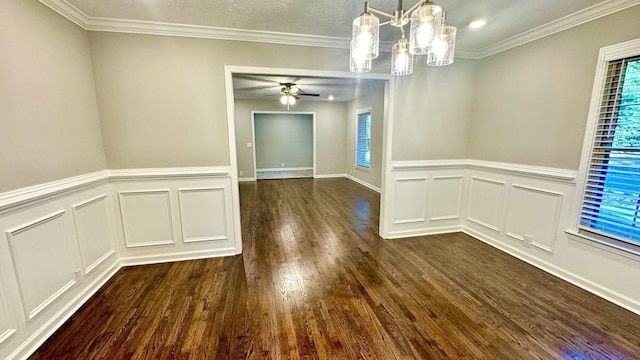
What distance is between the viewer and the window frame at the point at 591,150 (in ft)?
6.81

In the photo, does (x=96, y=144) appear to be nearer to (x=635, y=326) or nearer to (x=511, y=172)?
(x=511, y=172)

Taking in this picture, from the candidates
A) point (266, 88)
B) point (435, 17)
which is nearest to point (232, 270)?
point (435, 17)

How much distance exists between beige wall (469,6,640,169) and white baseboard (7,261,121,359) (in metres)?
4.59

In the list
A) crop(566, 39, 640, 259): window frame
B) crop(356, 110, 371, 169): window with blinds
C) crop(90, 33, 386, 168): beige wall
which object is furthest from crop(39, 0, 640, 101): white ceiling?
crop(356, 110, 371, 169): window with blinds

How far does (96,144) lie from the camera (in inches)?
98.7

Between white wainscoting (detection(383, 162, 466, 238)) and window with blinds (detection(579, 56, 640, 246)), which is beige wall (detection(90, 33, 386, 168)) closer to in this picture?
white wainscoting (detection(383, 162, 466, 238))

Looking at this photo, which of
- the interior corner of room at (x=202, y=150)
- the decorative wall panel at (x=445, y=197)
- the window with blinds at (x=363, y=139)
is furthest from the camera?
the window with blinds at (x=363, y=139)

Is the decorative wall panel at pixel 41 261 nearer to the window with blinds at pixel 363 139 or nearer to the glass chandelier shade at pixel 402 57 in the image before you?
the glass chandelier shade at pixel 402 57

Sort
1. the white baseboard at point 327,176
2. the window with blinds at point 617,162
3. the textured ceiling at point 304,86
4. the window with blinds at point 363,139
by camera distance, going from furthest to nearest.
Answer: the white baseboard at point 327,176 → the window with blinds at point 363,139 → the textured ceiling at point 304,86 → the window with blinds at point 617,162

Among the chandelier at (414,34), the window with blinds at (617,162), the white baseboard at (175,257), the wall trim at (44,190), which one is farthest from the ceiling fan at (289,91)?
the window with blinds at (617,162)

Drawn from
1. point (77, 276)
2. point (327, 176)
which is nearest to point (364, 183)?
point (327, 176)

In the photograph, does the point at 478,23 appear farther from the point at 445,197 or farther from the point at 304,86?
the point at 304,86

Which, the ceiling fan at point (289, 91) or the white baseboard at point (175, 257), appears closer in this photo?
the white baseboard at point (175, 257)

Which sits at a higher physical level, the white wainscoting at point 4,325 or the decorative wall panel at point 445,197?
the decorative wall panel at point 445,197
